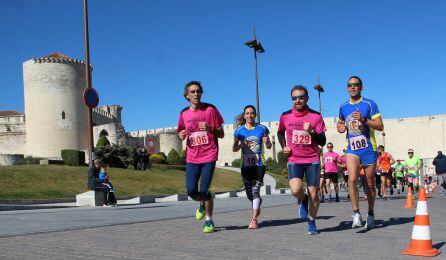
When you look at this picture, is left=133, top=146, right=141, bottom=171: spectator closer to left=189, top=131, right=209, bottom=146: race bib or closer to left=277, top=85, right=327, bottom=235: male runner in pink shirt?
left=189, top=131, right=209, bottom=146: race bib

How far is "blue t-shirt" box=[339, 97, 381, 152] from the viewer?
7379 millimetres

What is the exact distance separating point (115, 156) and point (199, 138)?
104 feet

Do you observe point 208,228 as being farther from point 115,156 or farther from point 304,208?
point 115,156

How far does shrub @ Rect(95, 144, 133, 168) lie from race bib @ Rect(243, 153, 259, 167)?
29677mm

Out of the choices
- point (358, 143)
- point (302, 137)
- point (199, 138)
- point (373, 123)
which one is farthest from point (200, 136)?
point (373, 123)

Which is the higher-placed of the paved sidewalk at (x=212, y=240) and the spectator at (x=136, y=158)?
the spectator at (x=136, y=158)

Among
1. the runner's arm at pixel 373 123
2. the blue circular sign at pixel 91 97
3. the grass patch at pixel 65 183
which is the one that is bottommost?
the grass patch at pixel 65 183

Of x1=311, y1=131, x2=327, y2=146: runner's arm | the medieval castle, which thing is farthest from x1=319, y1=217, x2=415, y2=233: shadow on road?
the medieval castle

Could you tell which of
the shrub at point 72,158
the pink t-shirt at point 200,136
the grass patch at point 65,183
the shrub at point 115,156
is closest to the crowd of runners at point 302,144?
the pink t-shirt at point 200,136

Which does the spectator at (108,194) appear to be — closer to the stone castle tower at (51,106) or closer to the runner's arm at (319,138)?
the runner's arm at (319,138)

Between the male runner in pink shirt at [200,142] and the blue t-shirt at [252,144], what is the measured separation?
3.18 ft

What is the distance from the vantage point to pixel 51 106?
180ft

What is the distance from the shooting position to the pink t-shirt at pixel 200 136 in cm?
710

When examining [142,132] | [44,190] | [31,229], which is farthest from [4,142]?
[31,229]
